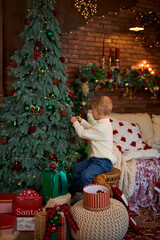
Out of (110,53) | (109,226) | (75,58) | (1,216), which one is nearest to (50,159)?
(1,216)

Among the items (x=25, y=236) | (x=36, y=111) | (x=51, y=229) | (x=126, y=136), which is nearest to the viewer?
(x=51, y=229)

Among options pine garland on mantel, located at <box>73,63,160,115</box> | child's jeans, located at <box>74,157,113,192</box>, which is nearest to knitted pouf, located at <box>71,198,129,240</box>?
child's jeans, located at <box>74,157,113,192</box>

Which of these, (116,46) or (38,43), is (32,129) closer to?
(38,43)

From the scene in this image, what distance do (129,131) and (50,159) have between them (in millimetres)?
1569

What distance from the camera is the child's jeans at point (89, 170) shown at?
3332 millimetres

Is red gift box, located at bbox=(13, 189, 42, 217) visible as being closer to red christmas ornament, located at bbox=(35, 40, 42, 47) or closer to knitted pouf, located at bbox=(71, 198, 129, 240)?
knitted pouf, located at bbox=(71, 198, 129, 240)

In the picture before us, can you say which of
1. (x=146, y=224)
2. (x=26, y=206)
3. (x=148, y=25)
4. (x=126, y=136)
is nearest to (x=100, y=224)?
(x=26, y=206)

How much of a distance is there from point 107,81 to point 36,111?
1.78 meters

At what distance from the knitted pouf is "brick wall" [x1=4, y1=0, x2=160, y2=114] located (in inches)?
101

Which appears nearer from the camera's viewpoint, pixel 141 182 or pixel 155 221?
pixel 155 221

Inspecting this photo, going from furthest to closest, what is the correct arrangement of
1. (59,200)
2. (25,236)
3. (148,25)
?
(148,25)
(59,200)
(25,236)

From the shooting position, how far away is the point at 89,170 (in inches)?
133

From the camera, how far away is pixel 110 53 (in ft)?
16.8

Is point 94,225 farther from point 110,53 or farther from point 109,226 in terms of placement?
point 110,53
